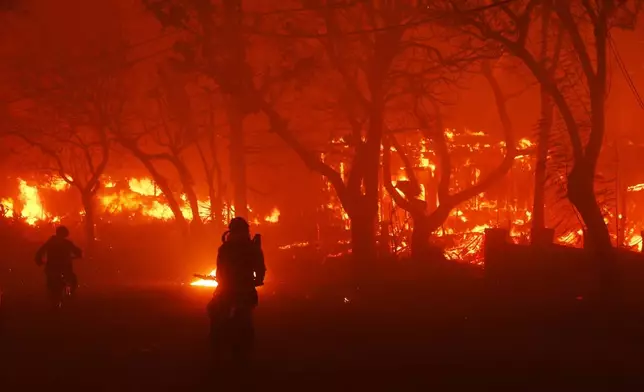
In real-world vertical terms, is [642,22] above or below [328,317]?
above

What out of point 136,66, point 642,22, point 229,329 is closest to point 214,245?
point 136,66

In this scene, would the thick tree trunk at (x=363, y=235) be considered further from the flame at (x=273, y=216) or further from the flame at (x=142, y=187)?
the flame at (x=142, y=187)

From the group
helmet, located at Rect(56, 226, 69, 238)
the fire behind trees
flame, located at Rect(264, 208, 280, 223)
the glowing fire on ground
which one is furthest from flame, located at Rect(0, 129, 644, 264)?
the glowing fire on ground

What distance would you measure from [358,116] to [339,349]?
59.4 feet

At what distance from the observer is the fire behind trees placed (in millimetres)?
19609

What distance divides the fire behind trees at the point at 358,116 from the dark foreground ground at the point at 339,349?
9.94 ft

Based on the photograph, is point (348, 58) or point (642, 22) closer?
point (348, 58)

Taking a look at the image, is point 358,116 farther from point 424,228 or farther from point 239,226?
point 239,226

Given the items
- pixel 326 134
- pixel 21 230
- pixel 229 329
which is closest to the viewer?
Result: pixel 229 329

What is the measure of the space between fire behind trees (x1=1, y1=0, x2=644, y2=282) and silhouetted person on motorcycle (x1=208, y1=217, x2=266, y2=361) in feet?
24.8

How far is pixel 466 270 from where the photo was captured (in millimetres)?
24484

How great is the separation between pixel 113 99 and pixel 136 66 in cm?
286

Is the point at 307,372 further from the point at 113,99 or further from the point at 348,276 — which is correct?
the point at 113,99

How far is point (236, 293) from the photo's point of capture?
32.9 ft
